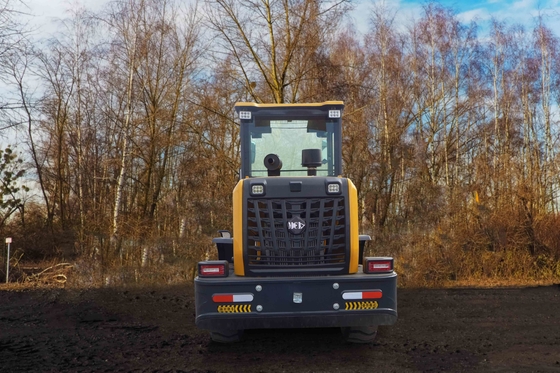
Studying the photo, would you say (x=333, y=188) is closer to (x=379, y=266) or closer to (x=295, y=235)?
(x=295, y=235)

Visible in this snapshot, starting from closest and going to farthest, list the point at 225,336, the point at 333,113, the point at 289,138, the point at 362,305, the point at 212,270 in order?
1. the point at 362,305
2. the point at 212,270
3. the point at 225,336
4. the point at 333,113
5. the point at 289,138

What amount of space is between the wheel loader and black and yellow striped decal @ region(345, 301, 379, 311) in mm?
11

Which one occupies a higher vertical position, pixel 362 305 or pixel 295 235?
pixel 295 235

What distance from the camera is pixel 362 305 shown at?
6059 mm

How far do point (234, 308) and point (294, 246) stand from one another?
0.95 metres

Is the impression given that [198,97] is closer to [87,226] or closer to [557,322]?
[87,226]

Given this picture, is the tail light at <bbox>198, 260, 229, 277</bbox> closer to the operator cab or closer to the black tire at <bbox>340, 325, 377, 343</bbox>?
the operator cab

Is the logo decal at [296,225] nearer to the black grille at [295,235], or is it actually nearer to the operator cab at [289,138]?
the black grille at [295,235]

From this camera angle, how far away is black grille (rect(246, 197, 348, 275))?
6.34 metres

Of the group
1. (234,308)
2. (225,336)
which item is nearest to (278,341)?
(225,336)

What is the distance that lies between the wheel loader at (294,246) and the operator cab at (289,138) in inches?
0.5

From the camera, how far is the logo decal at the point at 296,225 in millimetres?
6328

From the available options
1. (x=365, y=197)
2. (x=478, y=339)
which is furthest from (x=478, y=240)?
(x=478, y=339)

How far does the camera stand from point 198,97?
17.6m
